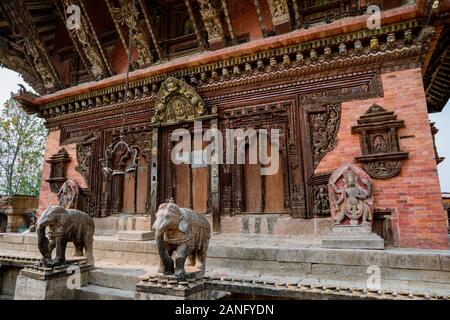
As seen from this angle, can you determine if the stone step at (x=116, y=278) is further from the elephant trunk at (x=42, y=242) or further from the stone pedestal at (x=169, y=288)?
the stone pedestal at (x=169, y=288)

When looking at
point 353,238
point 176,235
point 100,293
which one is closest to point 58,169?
point 100,293

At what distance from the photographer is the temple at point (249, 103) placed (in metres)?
5.52

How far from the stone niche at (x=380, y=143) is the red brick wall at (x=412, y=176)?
117 millimetres

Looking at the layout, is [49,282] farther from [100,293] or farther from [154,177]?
[154,177]

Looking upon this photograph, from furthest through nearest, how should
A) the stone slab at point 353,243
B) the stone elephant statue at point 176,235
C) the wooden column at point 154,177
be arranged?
the wooden column at point 154,177 < the stone slab at point 353,243 < the stone elephant statue at point 176,235

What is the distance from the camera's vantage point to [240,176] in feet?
23.0

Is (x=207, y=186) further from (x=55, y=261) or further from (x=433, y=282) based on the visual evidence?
(x=433, y=282)

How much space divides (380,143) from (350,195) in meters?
1.19

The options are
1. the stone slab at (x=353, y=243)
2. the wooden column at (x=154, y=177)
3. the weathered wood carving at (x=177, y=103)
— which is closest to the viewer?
the stone slab at (x=353, y=243)

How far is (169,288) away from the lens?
332 centimetres

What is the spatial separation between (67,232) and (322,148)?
16.8ft

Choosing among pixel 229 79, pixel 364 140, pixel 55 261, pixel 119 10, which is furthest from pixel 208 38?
pixel 55 261

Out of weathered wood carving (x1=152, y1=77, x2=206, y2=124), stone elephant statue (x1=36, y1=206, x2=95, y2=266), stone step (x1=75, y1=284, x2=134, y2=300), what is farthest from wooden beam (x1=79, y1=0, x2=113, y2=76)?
stone step (x1=75, y1=284, x2=134, y2=300)

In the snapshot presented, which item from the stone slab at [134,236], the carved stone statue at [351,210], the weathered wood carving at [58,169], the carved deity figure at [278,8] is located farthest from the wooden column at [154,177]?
the carved stone statue at [351,210]
